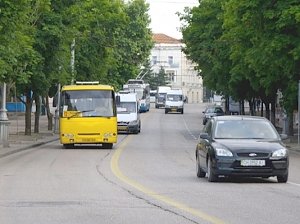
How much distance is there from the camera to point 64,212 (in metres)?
12.6

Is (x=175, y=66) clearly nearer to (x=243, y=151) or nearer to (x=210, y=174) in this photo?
(x=210, y=174)

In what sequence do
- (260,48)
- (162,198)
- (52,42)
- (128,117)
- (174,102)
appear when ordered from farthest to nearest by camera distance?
(174,102) < (128,117) < (52,42) < (260,48) < (162,198)

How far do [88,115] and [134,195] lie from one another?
19.3 meters

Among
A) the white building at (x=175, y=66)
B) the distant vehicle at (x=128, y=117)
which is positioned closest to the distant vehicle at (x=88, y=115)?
the distant vehicle at (x=128, y=117)

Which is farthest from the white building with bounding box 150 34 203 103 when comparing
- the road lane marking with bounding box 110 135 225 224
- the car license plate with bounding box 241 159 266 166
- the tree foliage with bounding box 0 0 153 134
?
the car license plate with bounding box 241 159 266 166

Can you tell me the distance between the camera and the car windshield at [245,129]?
18.5 metres

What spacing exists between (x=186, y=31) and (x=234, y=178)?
132ft

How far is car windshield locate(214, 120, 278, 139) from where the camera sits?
18.5m

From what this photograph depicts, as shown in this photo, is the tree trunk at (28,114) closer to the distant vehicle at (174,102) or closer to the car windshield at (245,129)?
the car windshield at (245,129)

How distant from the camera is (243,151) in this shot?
17.4 meters

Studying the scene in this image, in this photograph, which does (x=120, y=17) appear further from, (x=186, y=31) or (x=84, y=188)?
(x=84, y=188)

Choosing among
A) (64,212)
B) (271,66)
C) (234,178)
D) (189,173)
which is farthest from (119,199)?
(271,66)

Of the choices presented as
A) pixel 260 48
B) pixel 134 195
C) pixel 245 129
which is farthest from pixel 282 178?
pixel 260 48

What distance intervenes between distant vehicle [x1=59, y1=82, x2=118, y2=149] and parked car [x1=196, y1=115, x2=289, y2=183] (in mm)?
15817
